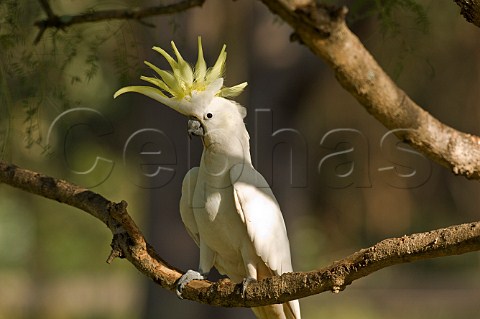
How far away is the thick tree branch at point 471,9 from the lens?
1546mm

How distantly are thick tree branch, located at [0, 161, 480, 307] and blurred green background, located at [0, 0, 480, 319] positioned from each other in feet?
0.49

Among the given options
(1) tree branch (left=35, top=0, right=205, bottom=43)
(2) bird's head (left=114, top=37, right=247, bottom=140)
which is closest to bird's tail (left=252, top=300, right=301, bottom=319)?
(2) bird's head (left=114, top=37, right=247, bottom=140)

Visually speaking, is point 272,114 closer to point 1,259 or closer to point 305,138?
point 305,138

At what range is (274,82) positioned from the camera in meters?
3.97

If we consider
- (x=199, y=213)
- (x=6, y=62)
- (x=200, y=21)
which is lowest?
Result: (x=199, y=213)

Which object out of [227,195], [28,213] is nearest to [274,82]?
[227,195]

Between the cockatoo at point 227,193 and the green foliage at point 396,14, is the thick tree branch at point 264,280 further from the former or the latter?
the green foliage at point 396,14

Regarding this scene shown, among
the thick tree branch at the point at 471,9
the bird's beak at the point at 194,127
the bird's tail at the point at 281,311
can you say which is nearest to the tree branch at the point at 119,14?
the bird's beak at the point at 194,127

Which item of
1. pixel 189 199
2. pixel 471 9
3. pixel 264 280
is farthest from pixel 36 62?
pixel 471 9

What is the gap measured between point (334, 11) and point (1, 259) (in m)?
7.45

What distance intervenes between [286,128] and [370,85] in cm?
267

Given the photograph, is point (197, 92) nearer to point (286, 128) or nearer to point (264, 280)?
point (264, 280)

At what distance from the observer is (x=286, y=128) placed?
13.4 ft

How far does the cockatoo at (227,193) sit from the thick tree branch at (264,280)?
0.14 meters
